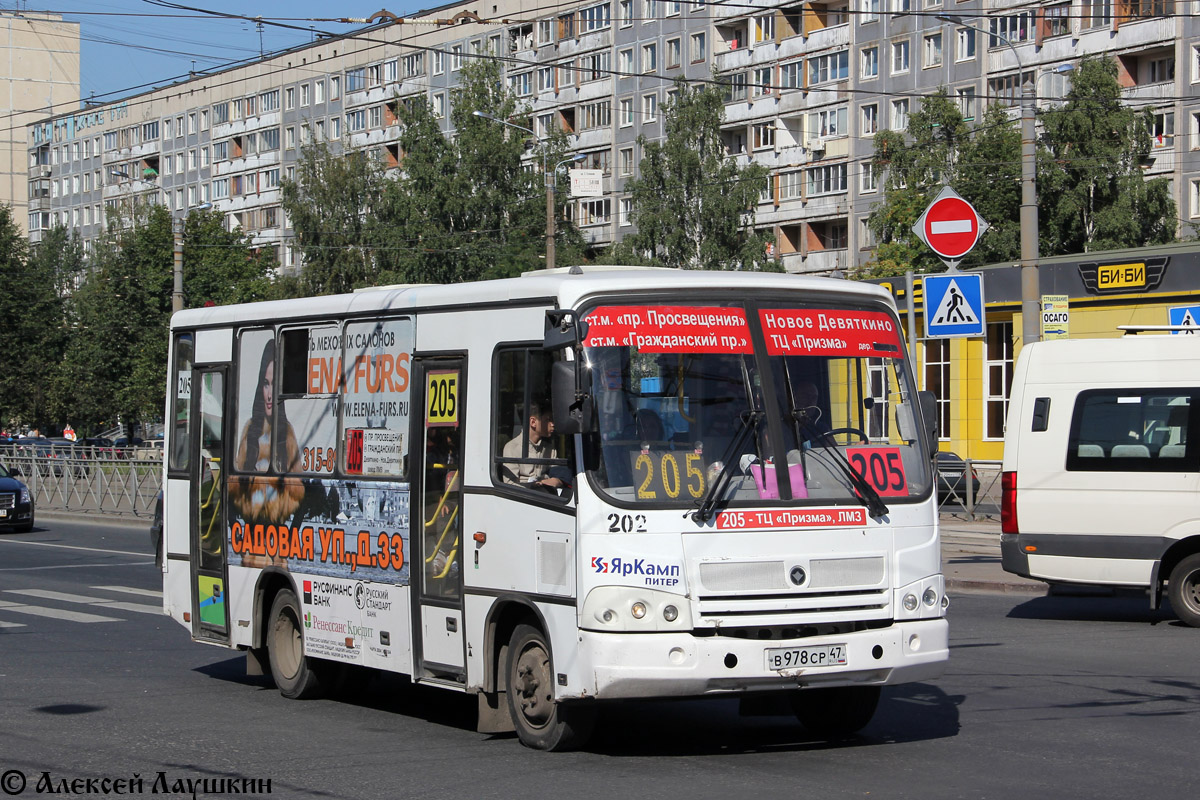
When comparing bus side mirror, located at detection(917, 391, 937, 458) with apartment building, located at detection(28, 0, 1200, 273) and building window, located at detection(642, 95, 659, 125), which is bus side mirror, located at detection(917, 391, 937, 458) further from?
building window, located at detection(642, 95, 659, 125)

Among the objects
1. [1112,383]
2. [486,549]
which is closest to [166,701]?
[486,549]

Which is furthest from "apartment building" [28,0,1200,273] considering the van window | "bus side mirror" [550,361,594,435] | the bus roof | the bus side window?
"bus side mirror" [550,361,594,435]

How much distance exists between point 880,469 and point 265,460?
468 centimetres

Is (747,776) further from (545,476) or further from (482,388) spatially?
(482,388)

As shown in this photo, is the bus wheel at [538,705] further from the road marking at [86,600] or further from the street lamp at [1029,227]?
the street lamp at [1029,227]

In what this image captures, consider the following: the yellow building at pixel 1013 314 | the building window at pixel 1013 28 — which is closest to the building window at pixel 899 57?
the building window at pixel 1013 28

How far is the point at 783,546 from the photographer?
26.1 ft

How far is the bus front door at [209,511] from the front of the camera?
11.5 m

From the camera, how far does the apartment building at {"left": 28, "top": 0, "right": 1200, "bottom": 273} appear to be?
54.4m

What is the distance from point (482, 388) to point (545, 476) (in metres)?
0.88

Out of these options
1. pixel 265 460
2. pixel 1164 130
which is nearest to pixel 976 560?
pixel 265 460

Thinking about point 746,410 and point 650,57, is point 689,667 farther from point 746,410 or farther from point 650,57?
point 650,57

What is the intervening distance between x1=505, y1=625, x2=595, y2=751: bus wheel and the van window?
790cm

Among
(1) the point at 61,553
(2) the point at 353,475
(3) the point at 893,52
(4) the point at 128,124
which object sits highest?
(4) the point at 128,124
